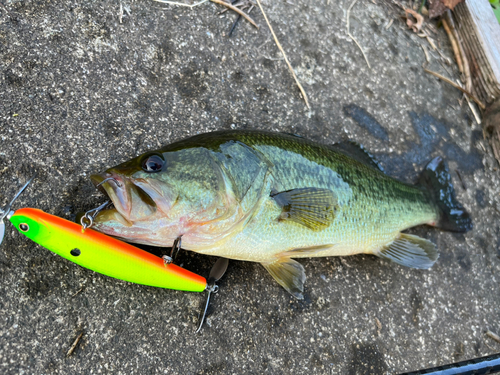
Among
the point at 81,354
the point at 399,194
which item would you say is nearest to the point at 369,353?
the point at 399,194

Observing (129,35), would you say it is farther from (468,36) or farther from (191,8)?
(468,36)

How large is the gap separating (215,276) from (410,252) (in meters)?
1.50

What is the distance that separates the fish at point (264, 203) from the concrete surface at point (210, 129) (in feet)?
0.92

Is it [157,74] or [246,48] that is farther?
[246,48]

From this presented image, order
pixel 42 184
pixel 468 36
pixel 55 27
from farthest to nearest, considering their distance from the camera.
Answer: pixel 468 36 → pixel 55 27 → pixel 42 184

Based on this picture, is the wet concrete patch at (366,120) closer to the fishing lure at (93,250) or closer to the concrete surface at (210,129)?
the concrete surface at (210,129)

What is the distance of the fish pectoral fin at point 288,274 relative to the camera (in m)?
2.02

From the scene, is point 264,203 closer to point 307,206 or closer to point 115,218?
point 307,206

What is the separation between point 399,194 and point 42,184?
2378 millimetres

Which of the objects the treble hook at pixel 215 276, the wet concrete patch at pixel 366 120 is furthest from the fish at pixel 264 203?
the wet concrete patch at pixel 366 120

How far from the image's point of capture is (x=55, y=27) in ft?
7.30

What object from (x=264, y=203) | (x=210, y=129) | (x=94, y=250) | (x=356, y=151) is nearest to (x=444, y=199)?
(x=356, y=151)

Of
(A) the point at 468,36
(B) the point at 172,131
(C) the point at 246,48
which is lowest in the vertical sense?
(B) the point at 172,131

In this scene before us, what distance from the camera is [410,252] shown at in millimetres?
2482
